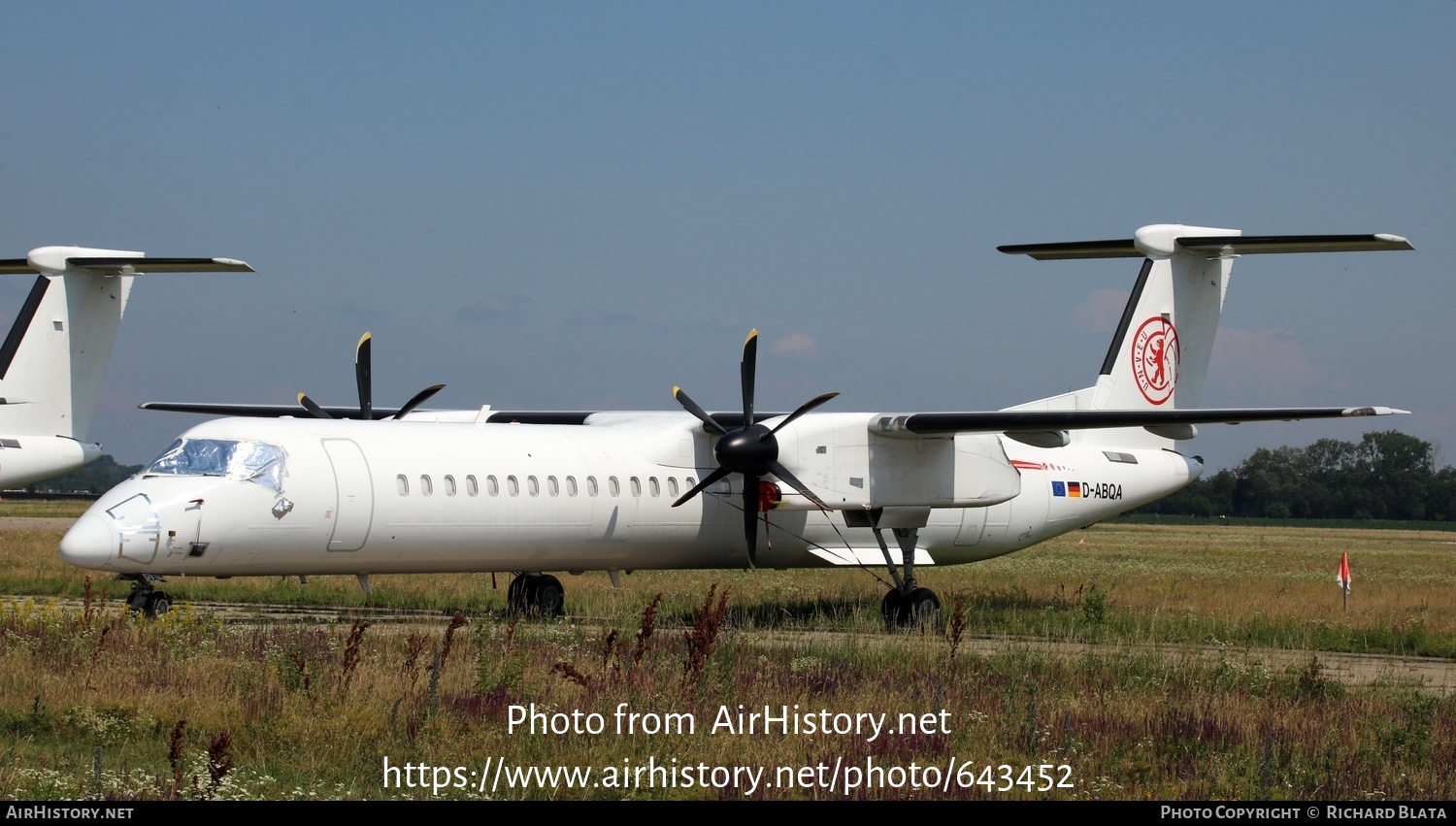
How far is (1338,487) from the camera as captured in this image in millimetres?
117625

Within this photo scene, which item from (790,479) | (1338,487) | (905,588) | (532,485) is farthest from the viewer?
(1338,487)

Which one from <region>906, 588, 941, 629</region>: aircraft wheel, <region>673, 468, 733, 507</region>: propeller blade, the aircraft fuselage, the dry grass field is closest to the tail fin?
the dry grass field

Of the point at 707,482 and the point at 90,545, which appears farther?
the point at 707,482

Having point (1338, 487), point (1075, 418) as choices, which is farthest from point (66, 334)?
point (1338, 487)

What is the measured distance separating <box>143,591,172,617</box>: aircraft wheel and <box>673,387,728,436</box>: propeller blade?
7.32 metres

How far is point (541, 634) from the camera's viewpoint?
15.9 meters

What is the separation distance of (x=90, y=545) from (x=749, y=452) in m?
8.18

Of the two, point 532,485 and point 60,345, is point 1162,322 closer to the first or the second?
point 532,485

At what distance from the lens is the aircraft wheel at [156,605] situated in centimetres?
1627

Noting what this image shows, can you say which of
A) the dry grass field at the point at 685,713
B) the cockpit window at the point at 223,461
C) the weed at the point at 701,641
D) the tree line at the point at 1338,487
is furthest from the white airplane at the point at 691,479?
the tree line at the point at 1338,487

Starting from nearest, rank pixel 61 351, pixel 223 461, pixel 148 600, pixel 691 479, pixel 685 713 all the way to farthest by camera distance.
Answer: pixel 685 713
pixel 223 461
pixel 148 600
pixel 691 479
pixel 61 351
